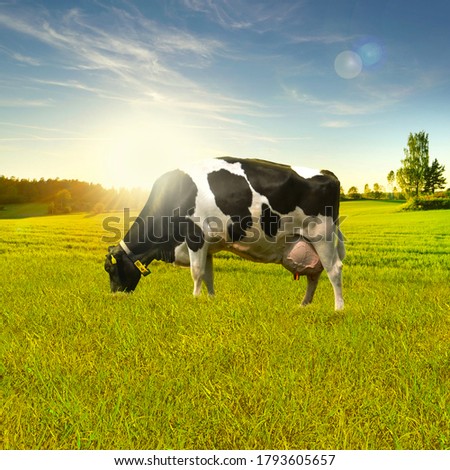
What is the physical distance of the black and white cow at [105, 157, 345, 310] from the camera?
295 inches

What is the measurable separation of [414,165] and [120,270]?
8264 cm

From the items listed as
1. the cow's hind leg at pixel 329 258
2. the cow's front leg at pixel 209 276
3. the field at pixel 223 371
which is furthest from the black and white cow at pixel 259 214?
the field at pixel 223 371

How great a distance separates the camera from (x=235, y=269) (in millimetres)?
14109

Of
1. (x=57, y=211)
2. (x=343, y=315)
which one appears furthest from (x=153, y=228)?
(x=57, y=211)

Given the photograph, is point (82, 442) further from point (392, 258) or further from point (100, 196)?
point (100, 196)

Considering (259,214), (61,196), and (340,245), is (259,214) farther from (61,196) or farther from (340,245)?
(61,196)

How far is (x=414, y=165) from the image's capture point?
81375mm

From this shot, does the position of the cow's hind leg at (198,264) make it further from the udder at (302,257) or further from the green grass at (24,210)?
the green grass at (24,210)

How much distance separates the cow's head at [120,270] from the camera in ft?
28.4

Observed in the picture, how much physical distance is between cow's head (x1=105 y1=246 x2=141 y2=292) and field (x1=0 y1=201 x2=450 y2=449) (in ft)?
0.67

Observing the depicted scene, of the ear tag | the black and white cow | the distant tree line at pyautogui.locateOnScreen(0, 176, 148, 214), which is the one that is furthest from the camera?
the distant tree line at pyautogui.locateOnScreen(0, 176, 148, 214)

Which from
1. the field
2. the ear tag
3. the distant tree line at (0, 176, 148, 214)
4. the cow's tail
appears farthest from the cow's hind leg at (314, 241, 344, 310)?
the distant tree line at (0, 176, 148, 214)

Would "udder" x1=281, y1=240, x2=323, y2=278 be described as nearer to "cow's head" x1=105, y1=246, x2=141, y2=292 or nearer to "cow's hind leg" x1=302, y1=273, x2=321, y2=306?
"cow's hind leg" x1=302, y1=273, x2=321, y2=306

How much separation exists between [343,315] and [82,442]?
4739 mm
